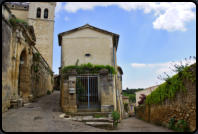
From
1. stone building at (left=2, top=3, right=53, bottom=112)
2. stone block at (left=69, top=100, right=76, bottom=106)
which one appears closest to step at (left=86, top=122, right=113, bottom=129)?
stone block at (left=69, top=100, right=76, bottom=106)

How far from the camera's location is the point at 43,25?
91.9 feet

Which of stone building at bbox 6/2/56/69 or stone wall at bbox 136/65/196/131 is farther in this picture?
stone building at bbox 6/2/56/69

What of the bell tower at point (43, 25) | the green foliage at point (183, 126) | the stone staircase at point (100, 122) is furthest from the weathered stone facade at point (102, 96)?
the bell tower at point (43, 25)

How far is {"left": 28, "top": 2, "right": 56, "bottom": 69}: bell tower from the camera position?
88.3 feet

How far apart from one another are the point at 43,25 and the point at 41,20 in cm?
111

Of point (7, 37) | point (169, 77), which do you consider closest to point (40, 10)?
point (7, 37)

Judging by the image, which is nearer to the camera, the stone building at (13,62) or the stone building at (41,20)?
the stone building at (13,62)

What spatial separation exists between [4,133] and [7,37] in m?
5.96

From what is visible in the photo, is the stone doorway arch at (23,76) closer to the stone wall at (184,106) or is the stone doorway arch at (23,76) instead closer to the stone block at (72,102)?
the stone block at (72,102)

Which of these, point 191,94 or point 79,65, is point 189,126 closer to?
point 191,94

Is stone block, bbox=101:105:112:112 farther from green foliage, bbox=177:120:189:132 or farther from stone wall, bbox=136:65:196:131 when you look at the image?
green foliage, bbox=177:120:189:132

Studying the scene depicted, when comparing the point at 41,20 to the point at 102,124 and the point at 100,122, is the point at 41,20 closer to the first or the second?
the point at 100,122

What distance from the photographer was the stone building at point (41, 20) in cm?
2697

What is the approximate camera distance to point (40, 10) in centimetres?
2944
